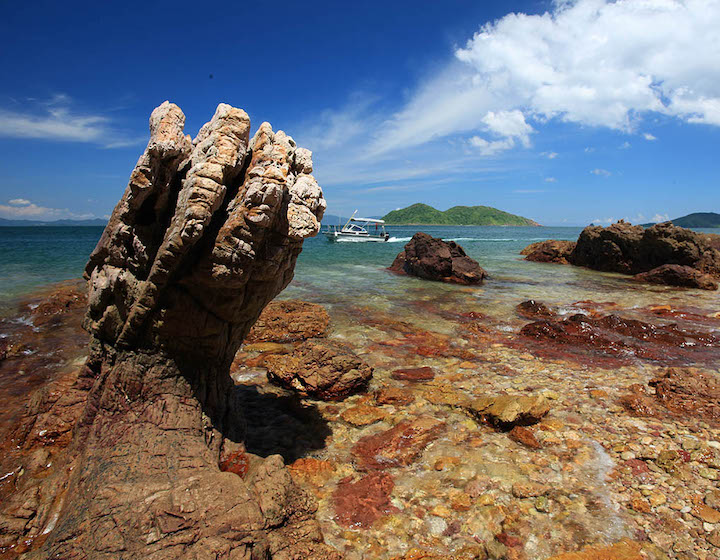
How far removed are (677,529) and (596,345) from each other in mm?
6745

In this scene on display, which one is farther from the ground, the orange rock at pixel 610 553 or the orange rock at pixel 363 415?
the orange rock at pixel 610 553

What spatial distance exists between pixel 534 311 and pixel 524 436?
→ 9.03m

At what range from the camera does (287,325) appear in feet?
34.9

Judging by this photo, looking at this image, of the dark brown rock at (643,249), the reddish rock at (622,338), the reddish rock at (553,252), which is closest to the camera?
the reddish rock at (622,338)

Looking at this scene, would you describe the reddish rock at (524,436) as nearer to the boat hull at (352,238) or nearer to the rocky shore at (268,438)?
the rocky shore at (268,438)

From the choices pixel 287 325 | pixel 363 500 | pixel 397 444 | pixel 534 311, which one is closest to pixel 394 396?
pixel 397 444

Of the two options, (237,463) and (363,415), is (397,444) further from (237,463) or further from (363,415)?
(237,463)

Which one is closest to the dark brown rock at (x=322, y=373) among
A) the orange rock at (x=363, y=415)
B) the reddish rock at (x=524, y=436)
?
the orange rock at (x=363, y=415)

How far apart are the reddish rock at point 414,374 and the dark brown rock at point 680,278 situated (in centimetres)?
2015

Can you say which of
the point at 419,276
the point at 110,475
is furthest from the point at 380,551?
the point at 419,276

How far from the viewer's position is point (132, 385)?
13.3 feet

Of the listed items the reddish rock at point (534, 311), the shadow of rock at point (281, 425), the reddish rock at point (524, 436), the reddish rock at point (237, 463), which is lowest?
the shadow of rock at point (281, 425)

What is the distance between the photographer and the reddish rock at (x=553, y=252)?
116 feet

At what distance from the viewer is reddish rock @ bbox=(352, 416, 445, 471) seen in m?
4.77
